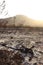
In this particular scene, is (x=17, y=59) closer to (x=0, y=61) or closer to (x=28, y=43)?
(x=0, y=61)

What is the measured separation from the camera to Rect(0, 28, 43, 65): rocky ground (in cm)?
98

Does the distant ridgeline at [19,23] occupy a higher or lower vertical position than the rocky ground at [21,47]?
higher

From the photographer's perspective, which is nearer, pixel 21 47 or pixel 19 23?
pixel 21 47

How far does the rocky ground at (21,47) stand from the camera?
984mm

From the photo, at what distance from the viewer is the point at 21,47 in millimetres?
1140

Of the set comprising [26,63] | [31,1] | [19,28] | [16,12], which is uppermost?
[31,1]

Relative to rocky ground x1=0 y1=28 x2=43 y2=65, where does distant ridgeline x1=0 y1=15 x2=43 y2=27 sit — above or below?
above

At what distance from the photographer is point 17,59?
101 centimetres

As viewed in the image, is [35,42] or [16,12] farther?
[16,12]

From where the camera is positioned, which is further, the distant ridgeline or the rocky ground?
the distant ridgeline

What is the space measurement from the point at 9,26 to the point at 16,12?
462mm

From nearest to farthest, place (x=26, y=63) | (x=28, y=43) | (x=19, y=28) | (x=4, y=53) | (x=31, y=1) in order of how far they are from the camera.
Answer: (x=26, y=63)
(x=4, y=53)
(x=28, y=43)
(x=19, y=28)
(x=31, y=1)

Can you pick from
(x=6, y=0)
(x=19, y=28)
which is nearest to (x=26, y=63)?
(x=19, y=28)

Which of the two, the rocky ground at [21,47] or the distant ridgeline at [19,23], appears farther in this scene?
the distant ridgeline at [19,23]
